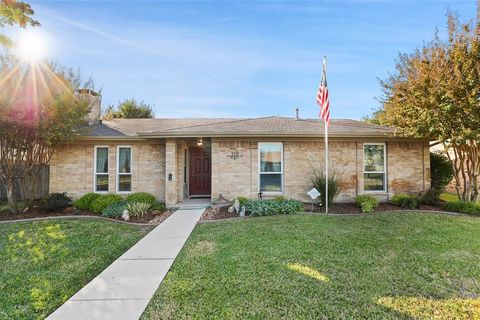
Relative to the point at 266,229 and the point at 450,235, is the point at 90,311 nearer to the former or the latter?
the point at 266,229

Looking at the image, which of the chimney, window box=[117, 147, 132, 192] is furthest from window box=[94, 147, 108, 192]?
the chimney

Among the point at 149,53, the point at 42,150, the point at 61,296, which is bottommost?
the point at 61,296

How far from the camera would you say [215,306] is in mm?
3166

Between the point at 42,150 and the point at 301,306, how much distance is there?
10.6 metres

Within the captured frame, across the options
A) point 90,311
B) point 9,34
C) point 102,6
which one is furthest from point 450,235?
point 9,34

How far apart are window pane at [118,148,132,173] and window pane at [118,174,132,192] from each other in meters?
0.25

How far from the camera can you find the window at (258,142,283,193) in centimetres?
1027

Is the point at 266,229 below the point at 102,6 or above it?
below

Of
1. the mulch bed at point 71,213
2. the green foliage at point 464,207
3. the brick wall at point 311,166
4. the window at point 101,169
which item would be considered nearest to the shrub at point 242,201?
the brick wall at point 311,166

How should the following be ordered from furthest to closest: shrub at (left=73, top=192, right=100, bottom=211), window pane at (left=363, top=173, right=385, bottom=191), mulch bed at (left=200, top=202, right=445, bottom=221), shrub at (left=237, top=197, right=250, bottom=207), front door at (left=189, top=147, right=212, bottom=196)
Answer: front door at (left=189, top=147, right=212, bottom=196) → window pane at (left=363, top=173, right=385, bottom=191) → shrub at (left=73, top=192, right=100, bottom=211) → shrub at (left=237, top=197, right=250, bottom=207) → mulch bed at (left=200, top=202, right=445, bottom=221)

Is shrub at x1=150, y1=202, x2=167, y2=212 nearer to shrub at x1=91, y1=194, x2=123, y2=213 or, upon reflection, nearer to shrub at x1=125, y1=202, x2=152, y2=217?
shrub at x1=125, y1=202, x2=152, y2=217

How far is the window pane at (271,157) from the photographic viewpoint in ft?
33.7

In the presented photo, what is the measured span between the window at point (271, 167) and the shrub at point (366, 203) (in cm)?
286

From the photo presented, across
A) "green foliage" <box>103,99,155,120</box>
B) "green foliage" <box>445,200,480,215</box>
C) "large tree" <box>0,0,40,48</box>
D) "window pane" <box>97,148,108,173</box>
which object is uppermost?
"large tree" <box>0,0,40,48</box>
